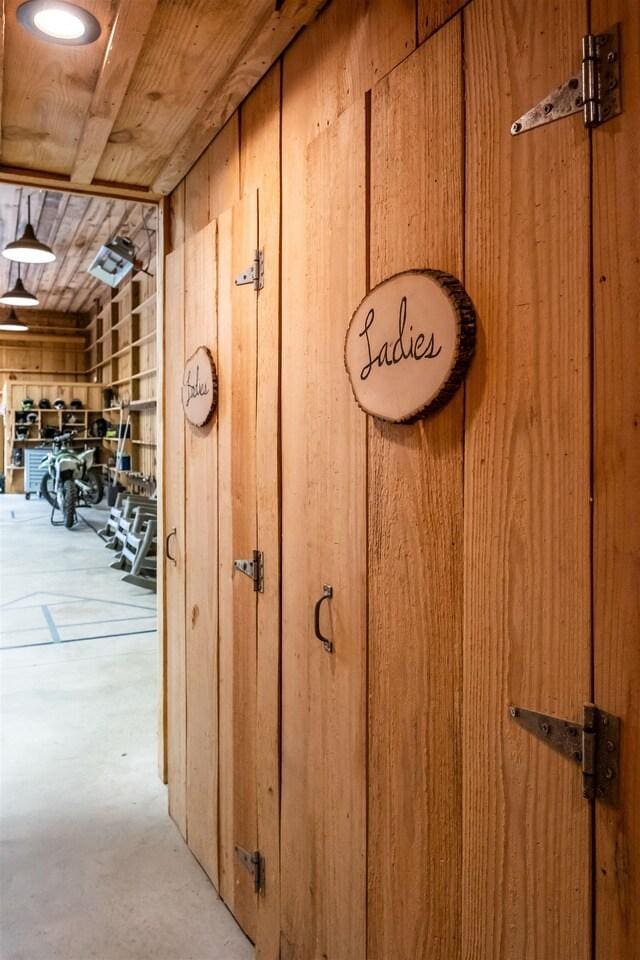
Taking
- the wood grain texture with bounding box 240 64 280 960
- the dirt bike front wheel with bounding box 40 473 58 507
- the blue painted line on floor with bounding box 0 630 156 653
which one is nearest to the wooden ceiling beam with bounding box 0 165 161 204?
the wood grain texture with bounding box 240 64 280 960

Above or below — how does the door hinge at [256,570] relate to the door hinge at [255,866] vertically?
above

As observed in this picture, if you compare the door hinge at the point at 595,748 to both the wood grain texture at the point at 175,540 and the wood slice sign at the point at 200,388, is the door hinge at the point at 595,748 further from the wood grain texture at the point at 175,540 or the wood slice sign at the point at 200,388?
the wood grain texture at the point at 175,540

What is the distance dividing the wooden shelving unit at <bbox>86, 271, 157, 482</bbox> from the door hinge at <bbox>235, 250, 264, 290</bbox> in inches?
256

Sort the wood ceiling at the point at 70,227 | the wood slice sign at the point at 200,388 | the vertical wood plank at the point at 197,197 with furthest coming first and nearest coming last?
the wood ceiling at the point at 70,227
the vertical wood plank at the point at 197,197
the wood slice sign at the point at 200,388

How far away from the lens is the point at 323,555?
4.76 ft

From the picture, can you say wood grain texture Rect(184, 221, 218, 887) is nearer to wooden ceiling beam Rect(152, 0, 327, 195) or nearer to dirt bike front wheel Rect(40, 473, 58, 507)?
wooden ceiling beam Rect(152, 0, 327, 195)

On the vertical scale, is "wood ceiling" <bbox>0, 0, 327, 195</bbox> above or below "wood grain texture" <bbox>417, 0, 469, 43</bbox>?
above

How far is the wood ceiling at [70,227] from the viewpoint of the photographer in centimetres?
638

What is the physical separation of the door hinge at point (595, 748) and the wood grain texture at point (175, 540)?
1684 millimetres

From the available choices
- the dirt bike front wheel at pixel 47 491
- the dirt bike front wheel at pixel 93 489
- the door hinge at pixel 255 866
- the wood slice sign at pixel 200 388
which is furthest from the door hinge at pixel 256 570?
the dirt bike front wheel at pixel 93 489

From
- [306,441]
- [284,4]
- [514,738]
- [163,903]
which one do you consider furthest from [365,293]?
[163,903]

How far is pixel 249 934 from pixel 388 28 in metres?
2.26

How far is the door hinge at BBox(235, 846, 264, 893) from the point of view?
175 cm

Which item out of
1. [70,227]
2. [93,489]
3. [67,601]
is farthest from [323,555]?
[93,489]
